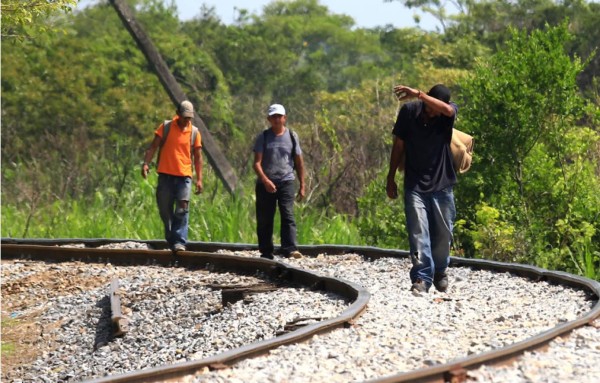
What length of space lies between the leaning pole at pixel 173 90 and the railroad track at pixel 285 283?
574 cm

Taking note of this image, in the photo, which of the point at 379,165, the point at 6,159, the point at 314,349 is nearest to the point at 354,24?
the point at 6,159

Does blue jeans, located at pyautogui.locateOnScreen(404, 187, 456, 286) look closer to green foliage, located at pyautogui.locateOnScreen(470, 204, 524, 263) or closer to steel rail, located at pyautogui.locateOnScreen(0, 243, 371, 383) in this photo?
steel rail, located at pyautogui.locateOnScreen(0, 243, 371, 383)

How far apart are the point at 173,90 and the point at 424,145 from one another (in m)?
13.8

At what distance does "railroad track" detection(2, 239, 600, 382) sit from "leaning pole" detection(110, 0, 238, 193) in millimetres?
5736

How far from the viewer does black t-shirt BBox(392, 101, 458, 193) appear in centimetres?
1069

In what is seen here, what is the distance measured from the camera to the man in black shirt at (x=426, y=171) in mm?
10672

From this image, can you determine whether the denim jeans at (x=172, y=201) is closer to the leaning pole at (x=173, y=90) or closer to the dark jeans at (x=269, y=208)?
the dark jeans at (x=269, y=208)

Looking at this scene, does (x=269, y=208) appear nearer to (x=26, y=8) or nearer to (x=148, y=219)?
(x=26, y=8)

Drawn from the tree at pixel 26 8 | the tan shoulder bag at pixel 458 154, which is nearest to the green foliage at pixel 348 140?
the tree at pixel 26 8

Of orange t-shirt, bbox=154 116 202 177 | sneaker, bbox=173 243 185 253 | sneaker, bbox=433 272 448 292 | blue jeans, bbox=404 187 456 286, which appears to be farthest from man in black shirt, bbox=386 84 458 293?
sneaker, bbox=173 243 185 253

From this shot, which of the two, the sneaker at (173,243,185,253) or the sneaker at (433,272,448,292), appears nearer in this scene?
the sneaker at (433,272,448,292)

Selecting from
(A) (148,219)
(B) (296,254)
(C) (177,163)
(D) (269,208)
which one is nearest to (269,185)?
(D) (269,208)

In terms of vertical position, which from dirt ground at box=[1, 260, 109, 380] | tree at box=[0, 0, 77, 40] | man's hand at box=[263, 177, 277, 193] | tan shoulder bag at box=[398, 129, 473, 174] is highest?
tree at box=[0, 0, 77, 40]

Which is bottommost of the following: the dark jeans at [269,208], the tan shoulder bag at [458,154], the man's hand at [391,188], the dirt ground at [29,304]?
the dirt ground at [29,304]
